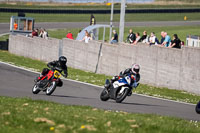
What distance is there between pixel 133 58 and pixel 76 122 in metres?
14.9

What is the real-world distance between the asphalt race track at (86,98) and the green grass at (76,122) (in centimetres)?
295

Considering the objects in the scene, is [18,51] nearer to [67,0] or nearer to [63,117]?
[63,117]

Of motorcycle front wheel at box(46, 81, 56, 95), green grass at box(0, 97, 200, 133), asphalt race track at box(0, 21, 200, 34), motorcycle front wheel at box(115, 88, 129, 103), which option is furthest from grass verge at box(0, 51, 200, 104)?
asphalt race track at box(0, 21, 200, 34)

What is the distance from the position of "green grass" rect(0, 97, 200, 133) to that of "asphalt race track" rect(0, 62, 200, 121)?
9.67ft

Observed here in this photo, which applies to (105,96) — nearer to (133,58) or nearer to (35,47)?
(133,58)

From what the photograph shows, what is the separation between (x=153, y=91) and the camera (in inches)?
787

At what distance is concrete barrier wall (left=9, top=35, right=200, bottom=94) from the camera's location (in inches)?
800

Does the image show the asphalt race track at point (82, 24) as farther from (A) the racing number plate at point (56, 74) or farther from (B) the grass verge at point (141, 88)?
(A) the racing number plate at point (56, 74)

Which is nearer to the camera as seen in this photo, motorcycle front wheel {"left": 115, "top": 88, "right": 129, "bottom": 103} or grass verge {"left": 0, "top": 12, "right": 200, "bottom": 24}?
motorcycle front wheel {"left": 115, "top": 88, "right": 129, "bottom": 103}

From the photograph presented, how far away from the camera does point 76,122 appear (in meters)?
8.84

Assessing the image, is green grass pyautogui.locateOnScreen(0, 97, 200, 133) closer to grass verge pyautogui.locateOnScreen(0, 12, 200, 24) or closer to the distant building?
the distant building

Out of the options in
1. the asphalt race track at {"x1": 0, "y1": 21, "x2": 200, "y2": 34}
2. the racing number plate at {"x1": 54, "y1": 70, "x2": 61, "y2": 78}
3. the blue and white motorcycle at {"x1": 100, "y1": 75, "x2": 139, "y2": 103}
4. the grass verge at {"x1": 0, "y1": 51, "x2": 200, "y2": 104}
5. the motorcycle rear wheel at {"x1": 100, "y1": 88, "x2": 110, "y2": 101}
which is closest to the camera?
the blue and white motorcycle at {"x1": 100, "y1": 75, "x2": 139, "y2": 103}

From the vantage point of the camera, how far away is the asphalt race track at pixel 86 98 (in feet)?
45.4

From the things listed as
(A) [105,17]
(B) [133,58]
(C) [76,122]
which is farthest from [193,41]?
(A) [105,17]
